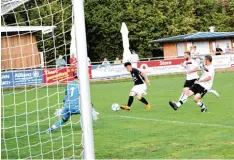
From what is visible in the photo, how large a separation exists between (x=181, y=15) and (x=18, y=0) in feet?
139

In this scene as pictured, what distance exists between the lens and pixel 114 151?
390 inches

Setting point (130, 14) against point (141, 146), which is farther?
point (130, 14)

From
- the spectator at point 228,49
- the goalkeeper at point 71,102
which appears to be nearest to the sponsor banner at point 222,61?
the spectator at point 228,49

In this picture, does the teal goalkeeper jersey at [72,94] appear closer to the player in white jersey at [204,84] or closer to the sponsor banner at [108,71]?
the player in white jersey at [204,84]

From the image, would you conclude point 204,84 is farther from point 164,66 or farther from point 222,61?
point 222,61

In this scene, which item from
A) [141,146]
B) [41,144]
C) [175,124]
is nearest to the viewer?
[141,146]

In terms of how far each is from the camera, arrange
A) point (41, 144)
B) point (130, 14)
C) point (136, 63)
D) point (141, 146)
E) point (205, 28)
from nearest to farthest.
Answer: point (141, 146)
point (41, 144)
point (136, 63)
point (130, 14)
point (205, 28)

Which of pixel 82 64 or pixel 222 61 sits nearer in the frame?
pixel 82 64

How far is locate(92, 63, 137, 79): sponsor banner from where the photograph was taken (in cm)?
3550

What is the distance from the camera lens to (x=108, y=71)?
35.8m

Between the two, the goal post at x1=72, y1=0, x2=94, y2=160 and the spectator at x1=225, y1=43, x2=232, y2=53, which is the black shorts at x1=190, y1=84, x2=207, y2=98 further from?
the spectator at x1=225, y1=43, x2=232, y2=53

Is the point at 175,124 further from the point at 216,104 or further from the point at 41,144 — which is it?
the point at 216,104

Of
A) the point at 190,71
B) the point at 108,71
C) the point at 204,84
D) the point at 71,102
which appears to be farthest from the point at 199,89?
the point at 108,71

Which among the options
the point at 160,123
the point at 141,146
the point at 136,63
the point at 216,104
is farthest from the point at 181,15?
the point at 141,146
